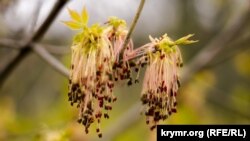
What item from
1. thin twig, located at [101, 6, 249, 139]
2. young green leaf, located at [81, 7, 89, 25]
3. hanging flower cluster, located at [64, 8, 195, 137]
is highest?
thin twig, located at [101, 6, 249, 139]

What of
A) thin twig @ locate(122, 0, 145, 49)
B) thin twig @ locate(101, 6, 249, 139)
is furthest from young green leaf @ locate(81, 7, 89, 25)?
thin twig @ locate(101, 6, 249, 139)

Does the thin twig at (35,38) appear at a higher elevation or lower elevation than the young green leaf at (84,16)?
higher

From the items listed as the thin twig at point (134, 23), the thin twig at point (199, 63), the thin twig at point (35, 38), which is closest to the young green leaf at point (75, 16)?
the thin twig at point (134, 23)

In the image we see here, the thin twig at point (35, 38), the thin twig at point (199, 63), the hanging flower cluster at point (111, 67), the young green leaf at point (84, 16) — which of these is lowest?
the hanging flower cluster at point (111, 67)

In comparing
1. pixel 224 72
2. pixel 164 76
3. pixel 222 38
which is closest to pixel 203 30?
pixel 224 72

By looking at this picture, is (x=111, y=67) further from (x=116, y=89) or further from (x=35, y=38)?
(x=35, y=38)

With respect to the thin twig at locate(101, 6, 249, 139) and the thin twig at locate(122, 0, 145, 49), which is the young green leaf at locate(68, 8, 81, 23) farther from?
the thin twig at locate(101, 6, 249, 139)

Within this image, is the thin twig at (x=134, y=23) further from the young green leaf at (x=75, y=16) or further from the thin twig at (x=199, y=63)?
the thin twig at (x=199, y=63)

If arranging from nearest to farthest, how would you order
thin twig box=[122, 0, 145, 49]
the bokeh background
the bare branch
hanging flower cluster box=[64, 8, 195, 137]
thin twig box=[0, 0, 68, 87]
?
thin twig box=[122, 0, 145, 49] → hanging flower cluster box=[64, 8, 195, 137] → thin twig box=[0, 0, 68, 87] → the bokeh background → the bare branch
